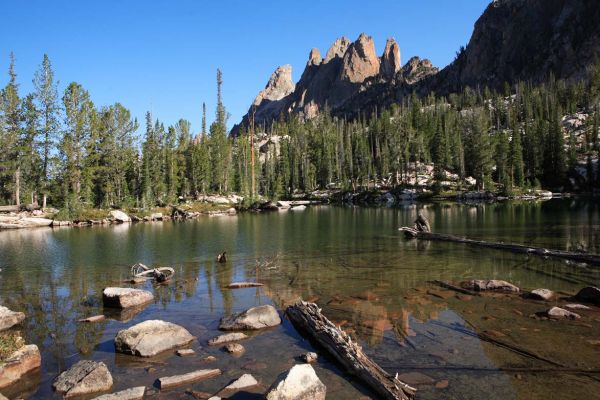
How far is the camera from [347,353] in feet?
35.4

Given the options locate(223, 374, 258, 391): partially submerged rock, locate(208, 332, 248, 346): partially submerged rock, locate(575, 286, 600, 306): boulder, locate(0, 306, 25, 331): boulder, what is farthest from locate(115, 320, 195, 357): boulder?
locate(575, 286, 600, 306): boulder

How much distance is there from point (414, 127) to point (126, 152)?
109652 mm

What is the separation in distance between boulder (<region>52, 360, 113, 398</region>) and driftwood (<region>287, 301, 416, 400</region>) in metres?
5.89

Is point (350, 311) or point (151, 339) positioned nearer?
point (151, 339)

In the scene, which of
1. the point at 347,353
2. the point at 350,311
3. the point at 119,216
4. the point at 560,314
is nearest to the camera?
the point at 347,353

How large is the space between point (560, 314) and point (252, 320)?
10855 mm

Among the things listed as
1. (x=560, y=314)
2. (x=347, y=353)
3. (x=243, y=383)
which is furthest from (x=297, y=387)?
(x=560, y=314)

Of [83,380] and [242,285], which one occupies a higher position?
[242,285]

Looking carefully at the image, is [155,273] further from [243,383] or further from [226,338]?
[243,383]

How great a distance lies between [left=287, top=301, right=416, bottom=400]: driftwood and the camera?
358 inches

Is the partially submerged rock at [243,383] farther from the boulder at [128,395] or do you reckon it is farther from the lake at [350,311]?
the boulder at [128,395]

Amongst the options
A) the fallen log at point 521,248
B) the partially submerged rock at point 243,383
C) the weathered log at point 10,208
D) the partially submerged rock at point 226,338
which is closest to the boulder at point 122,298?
the partially submerged rock at point 226,338

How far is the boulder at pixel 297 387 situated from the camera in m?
8.66

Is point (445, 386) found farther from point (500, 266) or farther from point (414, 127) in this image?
point (414, 127)
